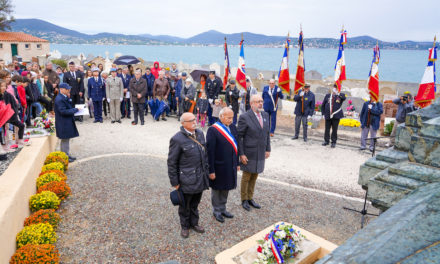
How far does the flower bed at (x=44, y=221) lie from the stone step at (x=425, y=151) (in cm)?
461

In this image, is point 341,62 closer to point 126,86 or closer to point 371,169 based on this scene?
point 371,169

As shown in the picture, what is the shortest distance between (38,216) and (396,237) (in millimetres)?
5446

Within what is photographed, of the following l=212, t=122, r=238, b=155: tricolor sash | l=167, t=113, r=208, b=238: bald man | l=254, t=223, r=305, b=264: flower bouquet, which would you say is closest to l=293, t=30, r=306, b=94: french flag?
l=212, t=122, r=238, b=155: tricolor sash

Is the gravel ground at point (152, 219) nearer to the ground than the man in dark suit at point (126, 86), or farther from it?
nearer to the ground

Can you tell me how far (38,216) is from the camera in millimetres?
5188

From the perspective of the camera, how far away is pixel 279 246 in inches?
170

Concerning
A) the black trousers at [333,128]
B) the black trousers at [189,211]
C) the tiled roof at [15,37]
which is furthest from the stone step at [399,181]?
the tiled roof at [15,37]

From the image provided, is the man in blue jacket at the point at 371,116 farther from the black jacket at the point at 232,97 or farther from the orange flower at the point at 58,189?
the orange flower at the point at 58,189

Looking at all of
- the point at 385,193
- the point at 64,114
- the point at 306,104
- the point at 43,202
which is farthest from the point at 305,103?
the point at 43,202

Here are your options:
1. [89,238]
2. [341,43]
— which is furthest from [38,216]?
[341,43]

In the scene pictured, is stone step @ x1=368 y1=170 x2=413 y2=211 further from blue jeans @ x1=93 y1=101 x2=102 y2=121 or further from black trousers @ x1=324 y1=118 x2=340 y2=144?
blue jeans @ x1=93 y1=101 x2=102 y2=121

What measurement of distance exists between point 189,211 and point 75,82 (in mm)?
9934

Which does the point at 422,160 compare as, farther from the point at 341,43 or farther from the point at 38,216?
the point at 341,43

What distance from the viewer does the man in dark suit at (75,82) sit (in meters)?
12.7
